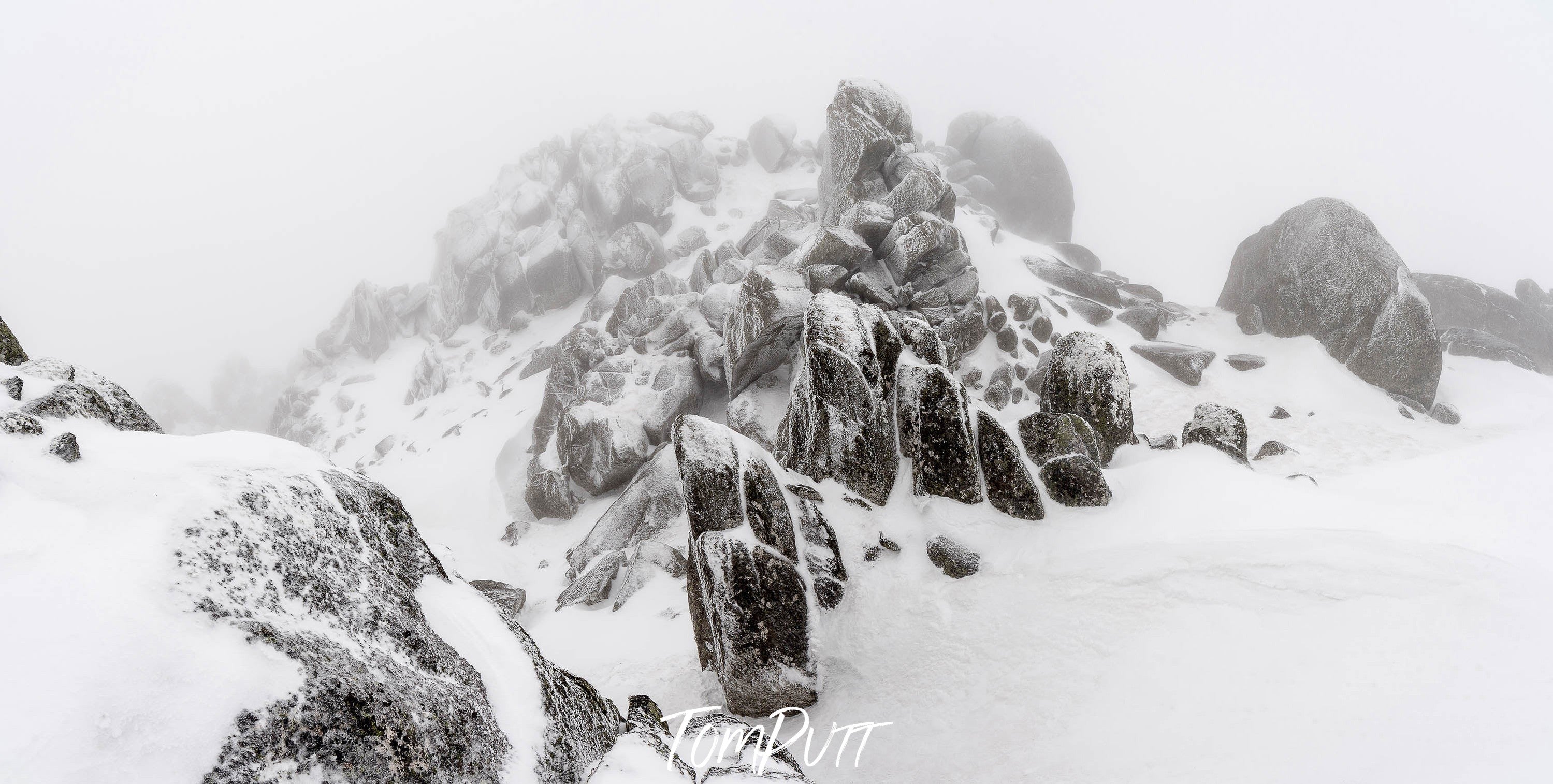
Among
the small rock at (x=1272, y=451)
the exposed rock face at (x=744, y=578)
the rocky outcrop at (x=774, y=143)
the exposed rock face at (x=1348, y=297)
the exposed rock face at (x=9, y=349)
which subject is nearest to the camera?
the exposed rock face at (x=9, y=349)

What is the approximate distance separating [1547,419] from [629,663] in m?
38.1

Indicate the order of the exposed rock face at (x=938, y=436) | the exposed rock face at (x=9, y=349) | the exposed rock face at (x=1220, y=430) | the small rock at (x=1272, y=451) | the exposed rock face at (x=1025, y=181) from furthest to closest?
the exposed rock face at (x=1025, y=181) < the small rock at (x=1272, y=451) < the exposed rock face at (x=938, y=436) < the exposed rock face at (x=1220, y=430) < the exposed rock face at (x=9, y=349)

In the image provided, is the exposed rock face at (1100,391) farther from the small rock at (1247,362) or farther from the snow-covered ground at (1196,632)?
the small rock at (1247,362)

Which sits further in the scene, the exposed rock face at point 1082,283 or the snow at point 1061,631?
the exposed rock face at point 1082,283

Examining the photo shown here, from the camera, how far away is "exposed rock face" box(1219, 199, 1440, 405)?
25141mm

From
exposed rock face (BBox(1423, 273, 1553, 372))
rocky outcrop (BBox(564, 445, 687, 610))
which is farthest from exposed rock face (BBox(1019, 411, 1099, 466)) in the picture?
exposed rock face (BBox(1423, 273, 1553, 372))

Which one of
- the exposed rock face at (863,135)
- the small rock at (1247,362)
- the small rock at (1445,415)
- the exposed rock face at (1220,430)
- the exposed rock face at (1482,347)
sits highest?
the exposed rock face at (863,135)

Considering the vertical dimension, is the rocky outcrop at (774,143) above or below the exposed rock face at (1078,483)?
above

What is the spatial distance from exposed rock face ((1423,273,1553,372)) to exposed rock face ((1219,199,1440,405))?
9907 millimetres

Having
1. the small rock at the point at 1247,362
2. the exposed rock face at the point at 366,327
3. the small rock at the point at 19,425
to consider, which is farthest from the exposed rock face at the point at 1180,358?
the exposed rock face at the point at 366,327

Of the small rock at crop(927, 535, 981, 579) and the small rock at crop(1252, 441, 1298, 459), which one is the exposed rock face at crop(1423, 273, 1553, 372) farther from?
the small rock at crop(927, 535, 981, 579)

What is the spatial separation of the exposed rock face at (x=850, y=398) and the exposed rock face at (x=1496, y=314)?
3702 centimetres

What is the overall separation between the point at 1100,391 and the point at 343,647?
1808 cm

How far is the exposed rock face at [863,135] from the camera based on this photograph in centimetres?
3066
